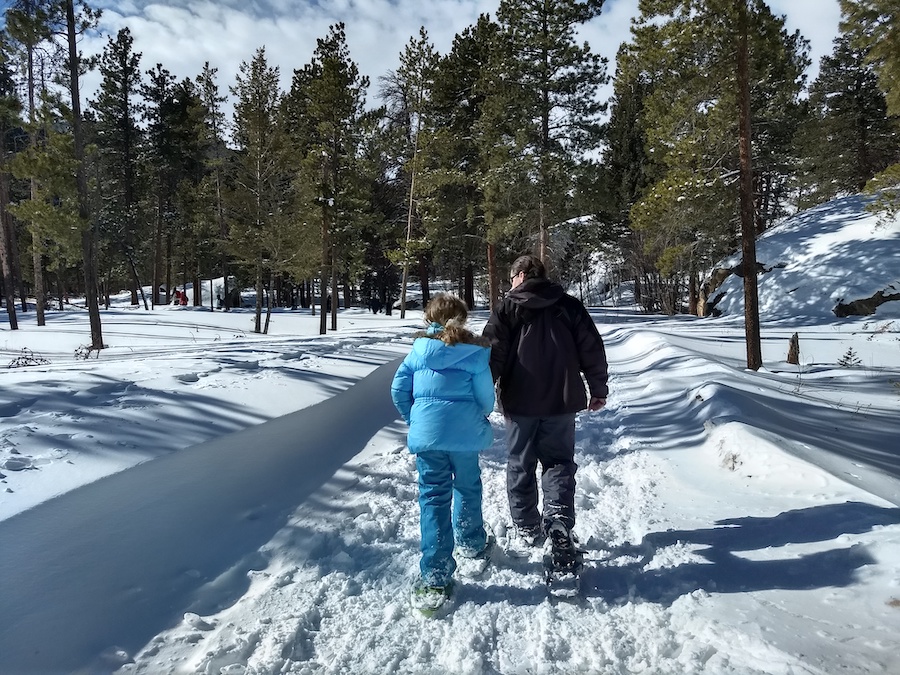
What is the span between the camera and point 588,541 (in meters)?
3.64

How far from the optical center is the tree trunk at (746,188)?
9.19 meters

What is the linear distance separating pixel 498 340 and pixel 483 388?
0.47 meters

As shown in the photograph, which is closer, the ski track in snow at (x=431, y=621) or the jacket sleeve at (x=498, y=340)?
the ski track in snow at (x=431, y=621)

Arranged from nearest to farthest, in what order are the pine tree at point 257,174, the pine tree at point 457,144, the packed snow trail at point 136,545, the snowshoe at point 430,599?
the packed snow trail at point 136,545 < the snowshoe at point 430,599 < the pine tree at point 257,174 < the pine tree at point 457,144

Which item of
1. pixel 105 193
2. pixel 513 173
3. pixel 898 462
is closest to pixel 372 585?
pixel 898 462

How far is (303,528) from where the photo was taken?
3.97 metres

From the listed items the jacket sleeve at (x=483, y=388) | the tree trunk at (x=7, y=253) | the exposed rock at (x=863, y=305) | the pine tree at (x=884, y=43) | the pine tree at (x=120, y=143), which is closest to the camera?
the jacket sleeve at (x=483, y=388)

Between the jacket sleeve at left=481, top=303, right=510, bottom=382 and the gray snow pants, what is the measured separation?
0.36 m

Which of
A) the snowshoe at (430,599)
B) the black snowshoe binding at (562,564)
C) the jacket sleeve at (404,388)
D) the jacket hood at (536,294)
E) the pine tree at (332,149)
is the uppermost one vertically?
the pine tree at (332,149)

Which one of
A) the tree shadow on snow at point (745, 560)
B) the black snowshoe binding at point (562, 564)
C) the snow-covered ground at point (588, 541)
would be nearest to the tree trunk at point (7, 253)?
the snow-covered ground at point (588, 541)

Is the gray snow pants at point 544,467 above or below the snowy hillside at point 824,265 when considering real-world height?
below

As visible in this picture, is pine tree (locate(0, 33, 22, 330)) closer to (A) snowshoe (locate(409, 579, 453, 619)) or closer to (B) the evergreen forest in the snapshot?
(B) the evergreen forest

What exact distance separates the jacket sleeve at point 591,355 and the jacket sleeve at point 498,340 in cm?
47

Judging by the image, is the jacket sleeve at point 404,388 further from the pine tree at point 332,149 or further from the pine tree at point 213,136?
the pine tree at point 213,136
